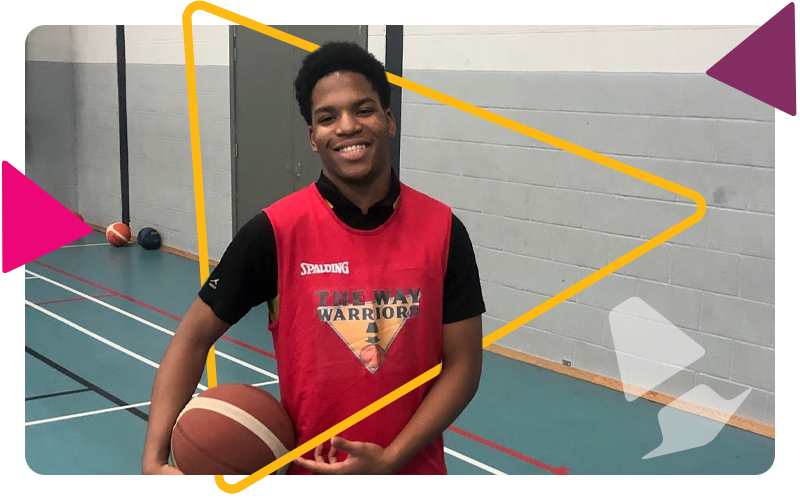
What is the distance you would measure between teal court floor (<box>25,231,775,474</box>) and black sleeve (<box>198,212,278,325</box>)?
1897 mm

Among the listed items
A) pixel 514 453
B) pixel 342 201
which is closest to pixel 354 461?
pixel 342 201

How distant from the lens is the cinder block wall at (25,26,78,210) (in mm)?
8984

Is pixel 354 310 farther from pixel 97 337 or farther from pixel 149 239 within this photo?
pixel 149 239

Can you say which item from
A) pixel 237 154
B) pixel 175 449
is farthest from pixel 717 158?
pixel 237 154

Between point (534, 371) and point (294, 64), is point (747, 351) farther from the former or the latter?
point (294, 64)

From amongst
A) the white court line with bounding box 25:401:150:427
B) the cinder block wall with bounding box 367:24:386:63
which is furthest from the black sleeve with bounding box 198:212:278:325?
the cinder block wall with bounding box 367:24:386:63

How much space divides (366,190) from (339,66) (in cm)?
24

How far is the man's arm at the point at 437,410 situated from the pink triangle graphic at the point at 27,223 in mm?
1159

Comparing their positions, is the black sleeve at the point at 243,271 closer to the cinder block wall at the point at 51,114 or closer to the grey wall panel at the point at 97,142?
the grey wall panel at the point at 97,142

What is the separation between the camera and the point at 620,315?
168 inches

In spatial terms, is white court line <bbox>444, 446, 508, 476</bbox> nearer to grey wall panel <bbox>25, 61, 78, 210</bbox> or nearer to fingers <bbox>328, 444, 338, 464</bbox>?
fingers <bbox>328, 444, 338, 464</bbox>

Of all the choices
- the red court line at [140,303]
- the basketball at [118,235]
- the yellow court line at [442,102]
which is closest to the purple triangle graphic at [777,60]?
the yellow court line at [442,102]

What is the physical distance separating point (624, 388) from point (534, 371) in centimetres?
50

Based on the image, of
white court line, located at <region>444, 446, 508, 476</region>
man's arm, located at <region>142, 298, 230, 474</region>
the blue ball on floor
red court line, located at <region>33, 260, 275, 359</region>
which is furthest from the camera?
the blue ball on floor
